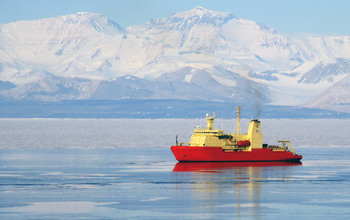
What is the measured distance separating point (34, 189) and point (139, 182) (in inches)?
467

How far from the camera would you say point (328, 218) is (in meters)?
62.9

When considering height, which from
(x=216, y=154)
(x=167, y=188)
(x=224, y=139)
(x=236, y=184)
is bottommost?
(x=167, y=188)

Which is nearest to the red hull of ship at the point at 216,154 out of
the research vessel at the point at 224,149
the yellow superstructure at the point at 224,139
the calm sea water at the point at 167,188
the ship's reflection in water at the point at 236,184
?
the research vessel at the point at 224,149

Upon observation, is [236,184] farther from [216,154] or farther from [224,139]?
[224,139]

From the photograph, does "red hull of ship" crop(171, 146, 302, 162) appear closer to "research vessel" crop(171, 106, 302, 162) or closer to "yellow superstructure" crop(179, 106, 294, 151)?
"research vessel" crop(171, 106, 302, 162)

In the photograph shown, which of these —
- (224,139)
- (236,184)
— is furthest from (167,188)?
(224,139)

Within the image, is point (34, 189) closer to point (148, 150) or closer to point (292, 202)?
point (292, 202)

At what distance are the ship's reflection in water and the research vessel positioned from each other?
1.09 m

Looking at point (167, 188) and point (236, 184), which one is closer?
point (167, 188)

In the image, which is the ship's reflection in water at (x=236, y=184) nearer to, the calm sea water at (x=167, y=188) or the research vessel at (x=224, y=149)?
the calm sea water at (x=167, y=188)

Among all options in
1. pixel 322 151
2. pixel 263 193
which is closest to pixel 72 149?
pixel 322 151

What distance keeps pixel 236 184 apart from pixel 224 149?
27034 millimetres

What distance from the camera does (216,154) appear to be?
111 m

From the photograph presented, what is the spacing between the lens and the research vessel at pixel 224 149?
11056 cm
